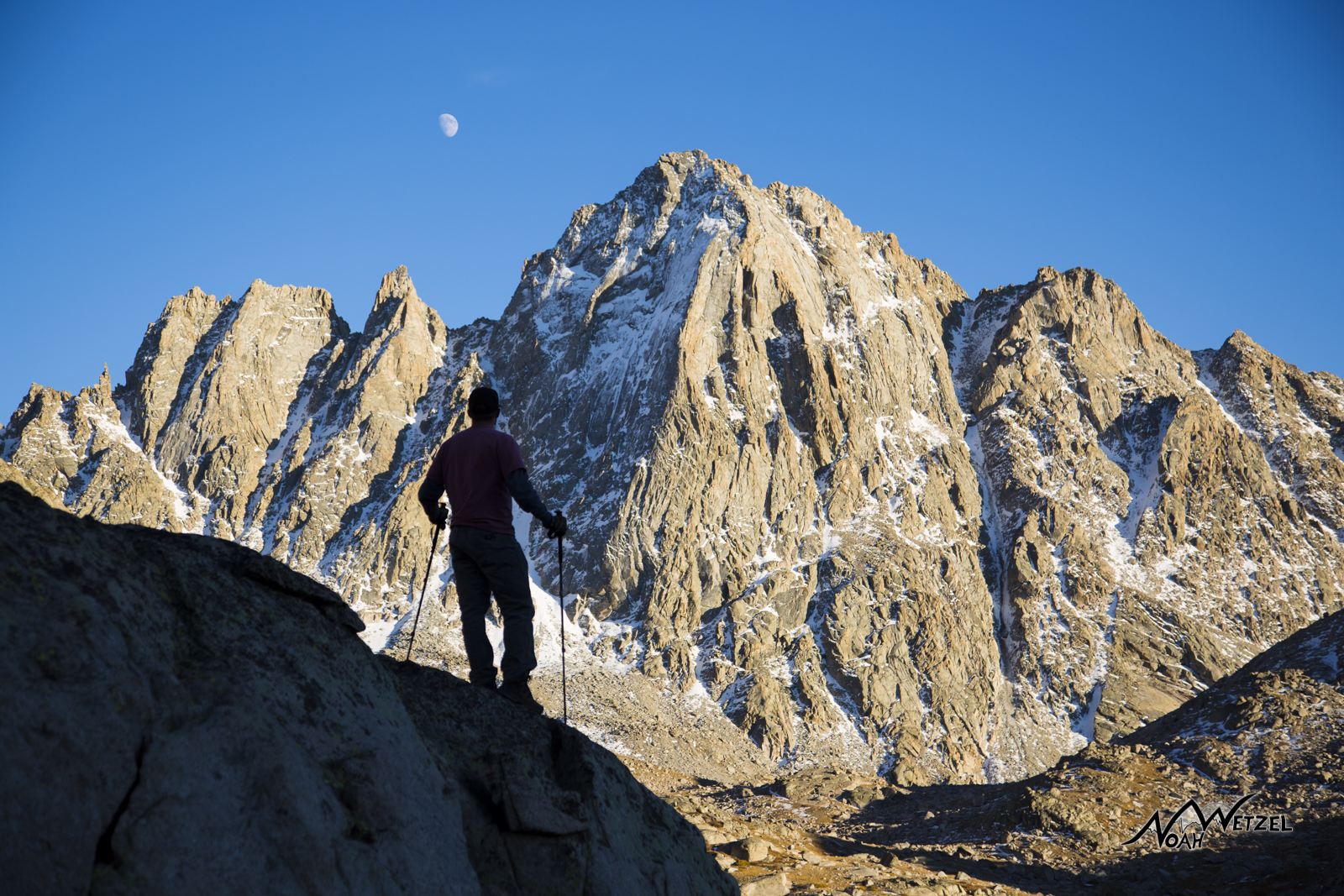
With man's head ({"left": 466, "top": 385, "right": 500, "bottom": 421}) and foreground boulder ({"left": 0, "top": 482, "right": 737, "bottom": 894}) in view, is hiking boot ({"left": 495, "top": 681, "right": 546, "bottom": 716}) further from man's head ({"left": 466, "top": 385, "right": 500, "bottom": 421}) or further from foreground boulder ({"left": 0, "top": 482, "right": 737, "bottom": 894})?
man's head ({"left": 466, "top": 385, "right": 500, "bottom": 421})

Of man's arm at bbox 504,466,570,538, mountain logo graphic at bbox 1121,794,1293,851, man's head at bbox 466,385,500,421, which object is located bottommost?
mountain logo graphic at bbox 1121,794,1293,851

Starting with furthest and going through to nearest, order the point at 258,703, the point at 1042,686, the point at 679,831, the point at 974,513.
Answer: the point at 974,513 → the point at 1042,686 → the point at 679,831 → the point at 258,703

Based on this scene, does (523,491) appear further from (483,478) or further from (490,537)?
(490,537)

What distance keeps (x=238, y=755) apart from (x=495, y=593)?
3808 millimetres

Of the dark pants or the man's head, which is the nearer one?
the dark pants

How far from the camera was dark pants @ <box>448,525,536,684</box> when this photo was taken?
880 cm

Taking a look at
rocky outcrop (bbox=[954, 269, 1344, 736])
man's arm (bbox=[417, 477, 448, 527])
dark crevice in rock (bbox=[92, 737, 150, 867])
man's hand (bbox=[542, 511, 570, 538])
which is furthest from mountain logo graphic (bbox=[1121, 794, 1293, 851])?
rocky outcrop (bbox=[954, 269, 1344, 736])

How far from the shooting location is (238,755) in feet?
17.5

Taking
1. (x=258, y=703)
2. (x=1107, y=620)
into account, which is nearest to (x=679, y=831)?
(x=258, y=703)

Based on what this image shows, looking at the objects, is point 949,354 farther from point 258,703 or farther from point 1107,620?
point 258,703

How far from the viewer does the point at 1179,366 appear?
536 feet

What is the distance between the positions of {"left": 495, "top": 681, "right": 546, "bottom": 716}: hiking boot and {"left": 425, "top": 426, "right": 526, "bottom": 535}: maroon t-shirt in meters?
1.51

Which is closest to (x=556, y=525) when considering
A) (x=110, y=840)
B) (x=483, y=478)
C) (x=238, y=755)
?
(x=483, y=478)

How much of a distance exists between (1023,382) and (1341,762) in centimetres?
13622
